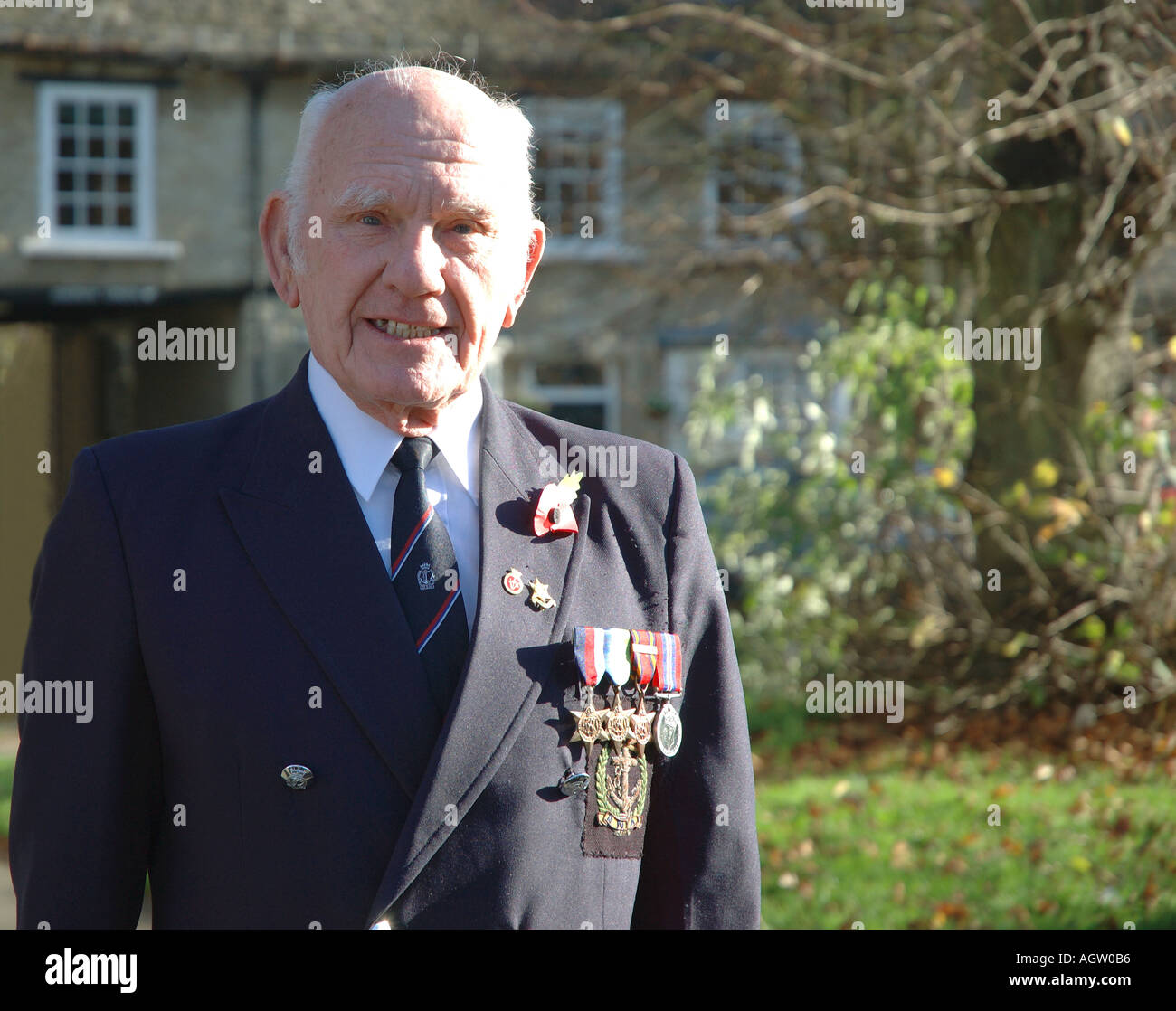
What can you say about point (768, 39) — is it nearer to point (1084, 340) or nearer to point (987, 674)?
point (1084, 340)

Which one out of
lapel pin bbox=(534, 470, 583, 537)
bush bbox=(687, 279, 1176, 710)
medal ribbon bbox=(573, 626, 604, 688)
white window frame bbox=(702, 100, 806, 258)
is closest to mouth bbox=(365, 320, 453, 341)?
lapel pin bbox=(534, 470, 583, 537)

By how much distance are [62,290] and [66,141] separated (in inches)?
98.4

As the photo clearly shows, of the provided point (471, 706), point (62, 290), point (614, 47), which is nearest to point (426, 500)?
point (471, 706)

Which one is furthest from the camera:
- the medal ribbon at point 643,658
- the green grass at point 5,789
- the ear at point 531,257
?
the green grass at point 5,789

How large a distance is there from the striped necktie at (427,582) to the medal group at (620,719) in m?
0.21

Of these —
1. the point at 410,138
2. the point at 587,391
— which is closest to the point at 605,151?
the point at 587,391

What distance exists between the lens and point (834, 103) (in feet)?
32.4

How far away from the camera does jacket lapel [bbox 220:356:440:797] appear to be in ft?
6.56

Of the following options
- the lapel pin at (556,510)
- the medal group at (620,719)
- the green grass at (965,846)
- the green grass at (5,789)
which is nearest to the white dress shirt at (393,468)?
the lapel pin at (556,510)

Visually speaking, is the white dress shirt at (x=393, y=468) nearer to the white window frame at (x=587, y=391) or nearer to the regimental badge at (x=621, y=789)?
the regimental badge at (x=621, y=789)

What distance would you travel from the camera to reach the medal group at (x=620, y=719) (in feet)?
7.02

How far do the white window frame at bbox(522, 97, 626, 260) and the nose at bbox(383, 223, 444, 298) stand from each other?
9153 millimetres

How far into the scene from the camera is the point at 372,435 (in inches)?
86.3

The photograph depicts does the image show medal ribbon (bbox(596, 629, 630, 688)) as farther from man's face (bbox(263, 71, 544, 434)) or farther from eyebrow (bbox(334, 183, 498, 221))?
eyebrow (bbox(334, 183, 498, 221))
